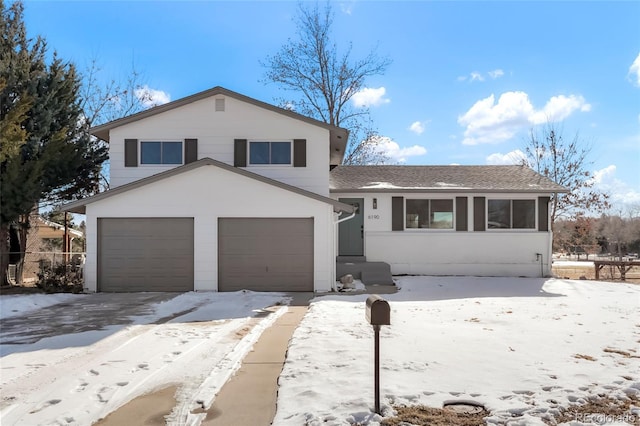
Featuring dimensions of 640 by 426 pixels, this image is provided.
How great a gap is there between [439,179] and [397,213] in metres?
2.29

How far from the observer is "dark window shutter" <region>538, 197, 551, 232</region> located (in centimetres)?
1539

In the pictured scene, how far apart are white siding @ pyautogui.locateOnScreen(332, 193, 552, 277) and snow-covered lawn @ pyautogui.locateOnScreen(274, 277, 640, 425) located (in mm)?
5318

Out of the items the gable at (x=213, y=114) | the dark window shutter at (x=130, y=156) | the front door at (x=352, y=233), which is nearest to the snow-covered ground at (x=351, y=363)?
the front door at (x=352, y=233)

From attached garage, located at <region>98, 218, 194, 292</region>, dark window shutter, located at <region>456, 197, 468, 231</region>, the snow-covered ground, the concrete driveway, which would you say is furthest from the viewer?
dark window shutter, located at <region>456, 197, 468, 231</region>

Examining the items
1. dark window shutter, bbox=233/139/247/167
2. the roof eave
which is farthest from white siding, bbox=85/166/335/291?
the roof eave

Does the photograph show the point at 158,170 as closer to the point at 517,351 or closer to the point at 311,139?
the point at 311,139

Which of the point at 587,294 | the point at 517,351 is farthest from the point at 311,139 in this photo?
the point at 517,351

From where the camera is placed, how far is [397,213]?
15359mm

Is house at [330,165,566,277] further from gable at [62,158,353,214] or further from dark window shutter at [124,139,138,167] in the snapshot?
dark window shutter at [124,139,138,167]

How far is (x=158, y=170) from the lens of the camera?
14.0 m

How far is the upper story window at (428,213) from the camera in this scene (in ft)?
50.7

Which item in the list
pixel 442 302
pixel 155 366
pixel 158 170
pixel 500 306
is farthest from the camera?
pixel 158 170

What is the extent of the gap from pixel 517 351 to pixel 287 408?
3.33 metres

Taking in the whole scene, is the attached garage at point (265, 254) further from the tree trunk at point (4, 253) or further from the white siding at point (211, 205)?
the tree trunk at point (4, 253)
